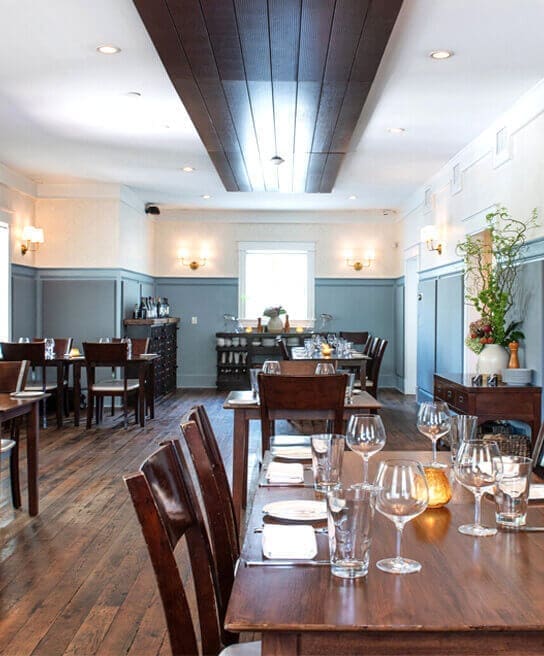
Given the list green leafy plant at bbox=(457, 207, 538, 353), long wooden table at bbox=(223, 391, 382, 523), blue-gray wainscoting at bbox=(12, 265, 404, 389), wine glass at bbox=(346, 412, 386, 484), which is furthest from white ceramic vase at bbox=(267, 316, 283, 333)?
wine glass at bbox=(346, 412, 386, 484)

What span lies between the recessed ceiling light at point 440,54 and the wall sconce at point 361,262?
6.97 metres

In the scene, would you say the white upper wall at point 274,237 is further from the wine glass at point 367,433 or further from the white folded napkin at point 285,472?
the wine glass at point 367,433

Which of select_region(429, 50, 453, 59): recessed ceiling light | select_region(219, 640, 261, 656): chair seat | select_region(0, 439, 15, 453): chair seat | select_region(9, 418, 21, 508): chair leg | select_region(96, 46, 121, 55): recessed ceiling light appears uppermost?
select_region(96, 46, 121, 55): recessed ceiling light

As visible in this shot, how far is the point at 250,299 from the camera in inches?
455

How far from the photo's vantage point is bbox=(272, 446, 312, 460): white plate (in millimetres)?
2471

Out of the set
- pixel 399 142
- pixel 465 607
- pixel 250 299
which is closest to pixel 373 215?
pixel 250 299

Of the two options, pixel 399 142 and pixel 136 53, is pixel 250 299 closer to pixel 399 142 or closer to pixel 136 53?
pixel 399 142

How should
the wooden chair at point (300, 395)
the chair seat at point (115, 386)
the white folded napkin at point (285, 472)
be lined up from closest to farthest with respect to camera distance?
the white folded napkin at point (285, 472), the wooden chair at point (300, 395), the chair seat at point (115, 386)

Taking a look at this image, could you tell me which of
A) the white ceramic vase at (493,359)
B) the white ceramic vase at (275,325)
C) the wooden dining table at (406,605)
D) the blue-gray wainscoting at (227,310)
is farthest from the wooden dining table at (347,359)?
the wooden dining table at (406,605)

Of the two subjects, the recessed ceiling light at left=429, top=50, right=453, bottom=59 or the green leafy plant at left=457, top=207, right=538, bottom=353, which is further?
the green leafy plant at left=457, top=207, right=538, bottom=353

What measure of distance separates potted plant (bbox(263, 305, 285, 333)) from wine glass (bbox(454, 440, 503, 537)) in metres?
9.31

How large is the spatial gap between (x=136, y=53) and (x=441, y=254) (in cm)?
464

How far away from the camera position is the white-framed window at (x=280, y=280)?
11477 mm

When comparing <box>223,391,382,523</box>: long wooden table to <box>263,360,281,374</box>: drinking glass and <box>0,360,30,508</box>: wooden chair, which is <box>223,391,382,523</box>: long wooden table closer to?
<box>263,360,281,374</box>: drinking glass
